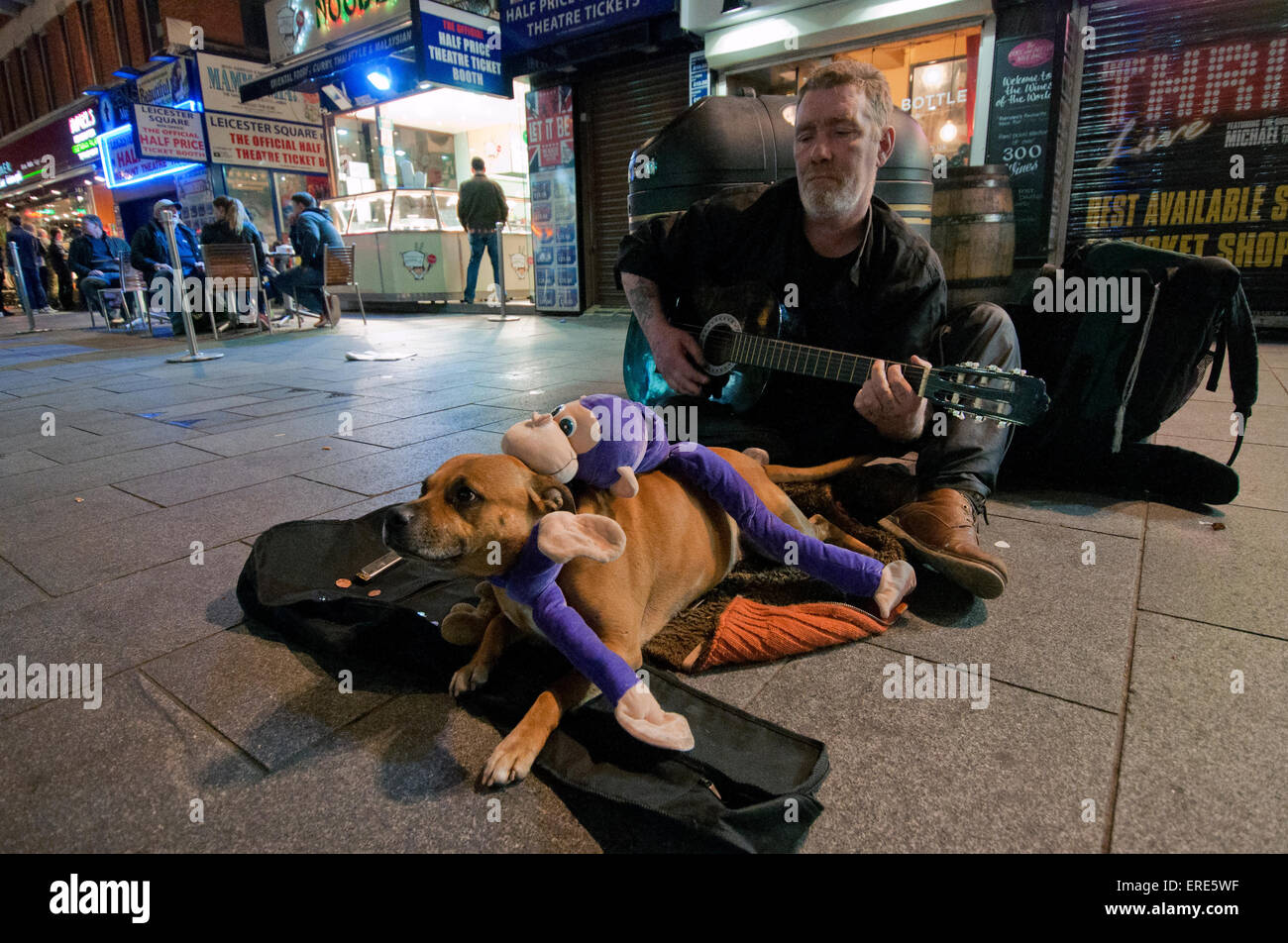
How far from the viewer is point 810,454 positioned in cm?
269

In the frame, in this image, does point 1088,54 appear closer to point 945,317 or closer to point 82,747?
point 945,317

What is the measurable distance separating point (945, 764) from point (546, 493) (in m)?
0.91

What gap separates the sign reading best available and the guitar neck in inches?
663

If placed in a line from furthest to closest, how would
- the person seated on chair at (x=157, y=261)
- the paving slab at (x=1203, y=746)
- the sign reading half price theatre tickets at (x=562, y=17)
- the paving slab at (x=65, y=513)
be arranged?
the person seated on chair at (x=157, y=261) < the sign reading half price theatre tickets at (x=562, y=17) < the paving slab at (x=65, y=513) < the paving slab at (x=1203, y=746)

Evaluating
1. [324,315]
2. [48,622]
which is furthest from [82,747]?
[324,315]

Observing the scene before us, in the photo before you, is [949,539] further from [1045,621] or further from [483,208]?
[483,208]

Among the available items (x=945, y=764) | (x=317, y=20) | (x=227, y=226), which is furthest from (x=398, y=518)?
(x=317, y=20)

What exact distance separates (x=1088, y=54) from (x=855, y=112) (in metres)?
6.06

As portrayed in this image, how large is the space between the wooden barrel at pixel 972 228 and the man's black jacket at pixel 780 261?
1396 mm

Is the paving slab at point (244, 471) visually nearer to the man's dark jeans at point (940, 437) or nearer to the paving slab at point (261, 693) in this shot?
the paving slab at point (261, 693)

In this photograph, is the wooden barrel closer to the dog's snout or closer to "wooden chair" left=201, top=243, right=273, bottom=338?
the dog's snout

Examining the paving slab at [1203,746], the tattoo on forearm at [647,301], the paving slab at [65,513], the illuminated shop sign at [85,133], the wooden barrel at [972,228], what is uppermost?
the illuminated shop sign at [85,133]

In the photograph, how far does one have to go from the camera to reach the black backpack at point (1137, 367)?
8.20 ft

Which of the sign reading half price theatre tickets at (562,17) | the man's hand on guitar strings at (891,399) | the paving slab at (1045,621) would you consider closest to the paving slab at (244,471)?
the man's hand on guitar strings at (891,399)
